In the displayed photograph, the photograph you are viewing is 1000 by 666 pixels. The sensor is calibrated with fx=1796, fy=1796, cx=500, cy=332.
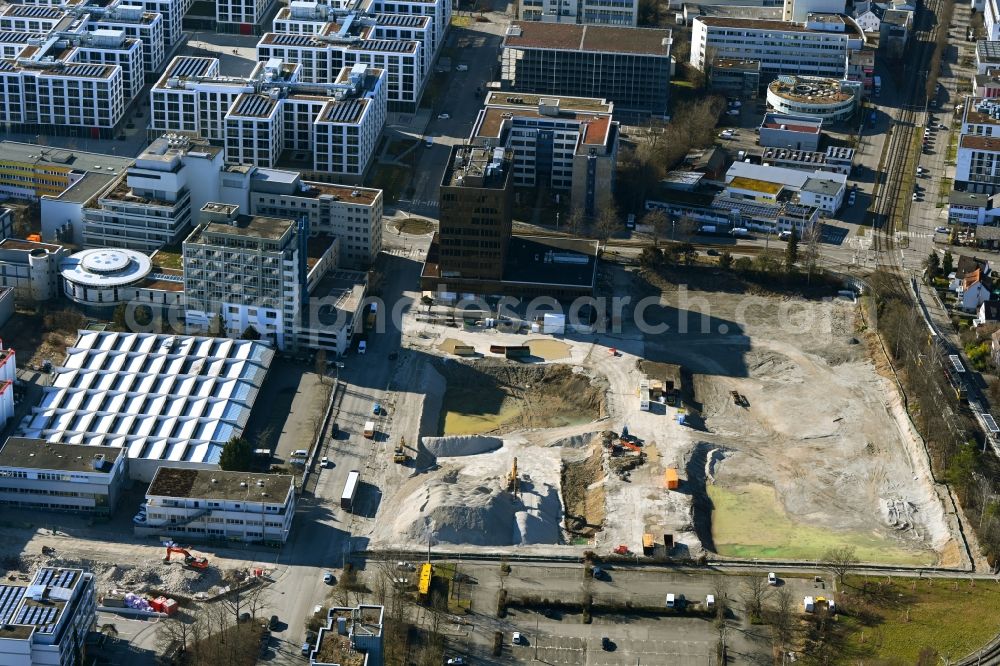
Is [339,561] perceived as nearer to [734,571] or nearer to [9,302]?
[734,571]

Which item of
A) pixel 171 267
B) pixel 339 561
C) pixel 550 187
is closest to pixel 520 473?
pixel 339 561

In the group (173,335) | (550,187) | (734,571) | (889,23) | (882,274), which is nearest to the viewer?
(734,571)

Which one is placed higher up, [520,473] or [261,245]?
[261,245]

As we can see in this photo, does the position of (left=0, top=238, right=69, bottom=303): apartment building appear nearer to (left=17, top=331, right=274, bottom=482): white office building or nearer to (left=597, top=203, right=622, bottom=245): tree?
(left=17, top=331, right=274, bottom=482): white office building

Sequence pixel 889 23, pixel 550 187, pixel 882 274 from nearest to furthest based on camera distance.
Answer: pixel 882 274 → pixel 550 187 → pixel 889 23

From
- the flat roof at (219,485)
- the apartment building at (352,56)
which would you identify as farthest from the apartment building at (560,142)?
the flat roof at (219,485)

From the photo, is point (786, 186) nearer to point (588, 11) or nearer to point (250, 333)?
point (588, 11)
